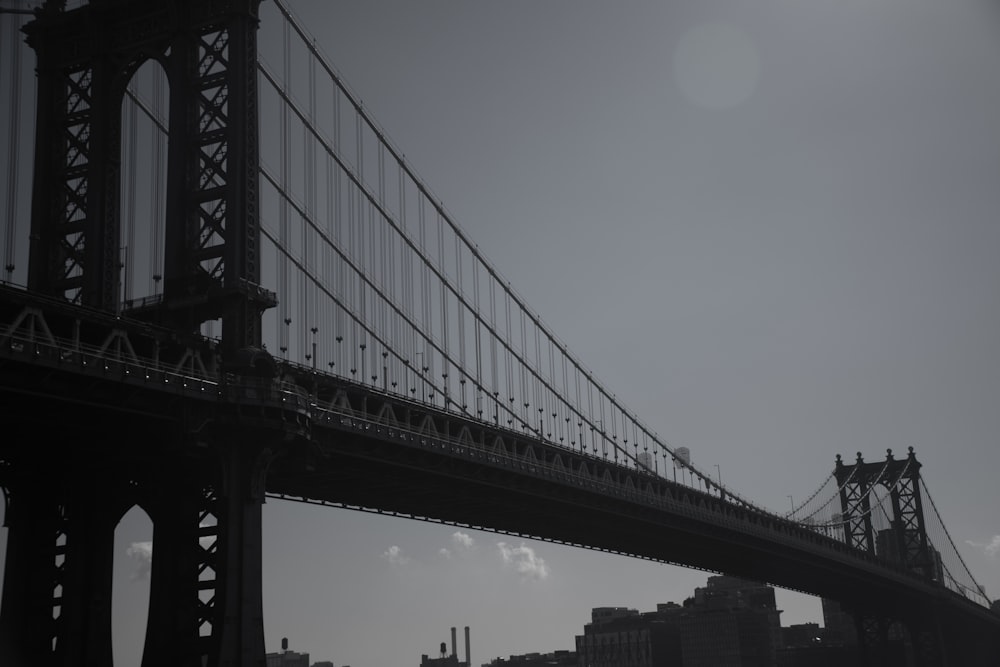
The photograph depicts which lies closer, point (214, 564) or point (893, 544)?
point (214, 564)

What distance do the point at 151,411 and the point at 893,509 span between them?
144 m

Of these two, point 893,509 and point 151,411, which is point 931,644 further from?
point 151,411

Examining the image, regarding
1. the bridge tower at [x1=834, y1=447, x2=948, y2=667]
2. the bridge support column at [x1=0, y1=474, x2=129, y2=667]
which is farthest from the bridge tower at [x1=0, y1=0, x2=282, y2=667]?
the bridge tower at [x1=834, y1=447, x2=948, y2=667]

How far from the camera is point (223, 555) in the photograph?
54.6 m

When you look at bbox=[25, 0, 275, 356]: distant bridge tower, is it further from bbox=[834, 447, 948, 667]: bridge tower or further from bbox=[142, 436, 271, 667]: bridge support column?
bbox=[834, 447, 948, 667]: bridge tower

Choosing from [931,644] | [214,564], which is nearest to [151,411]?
[214,564]

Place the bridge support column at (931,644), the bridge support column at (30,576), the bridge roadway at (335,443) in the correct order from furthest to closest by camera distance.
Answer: the bridge support column at (931,644)
the bridge support column at (30,576)
the bridge roadway at (335,443)

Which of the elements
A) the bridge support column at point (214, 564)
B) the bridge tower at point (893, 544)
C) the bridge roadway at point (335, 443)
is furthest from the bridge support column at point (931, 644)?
the bridge support column at point (214, 564)

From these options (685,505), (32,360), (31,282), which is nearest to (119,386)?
(32,360)

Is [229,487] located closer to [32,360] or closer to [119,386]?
[119,386]

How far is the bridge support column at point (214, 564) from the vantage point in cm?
5347

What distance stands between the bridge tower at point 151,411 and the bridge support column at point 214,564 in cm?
7

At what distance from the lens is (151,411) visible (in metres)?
53.6

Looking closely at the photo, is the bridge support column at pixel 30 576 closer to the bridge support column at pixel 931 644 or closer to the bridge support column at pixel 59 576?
the bridge support column at pixel 59 576
